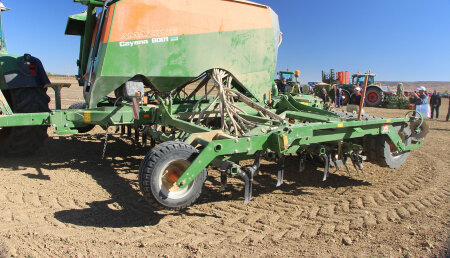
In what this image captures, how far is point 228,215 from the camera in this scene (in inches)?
140

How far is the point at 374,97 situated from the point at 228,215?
60.4 feet

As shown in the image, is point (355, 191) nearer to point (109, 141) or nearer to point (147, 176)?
point (147, 176)

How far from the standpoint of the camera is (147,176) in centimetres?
298

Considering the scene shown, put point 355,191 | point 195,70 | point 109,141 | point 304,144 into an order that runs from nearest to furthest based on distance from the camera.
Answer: point 304,144 → point 355,191 → point 195,70 → point 109,141

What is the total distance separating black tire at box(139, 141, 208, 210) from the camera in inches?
118

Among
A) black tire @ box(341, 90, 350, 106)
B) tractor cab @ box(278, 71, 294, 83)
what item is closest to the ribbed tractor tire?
tractor cab @ box(278, 71, 294, 83)

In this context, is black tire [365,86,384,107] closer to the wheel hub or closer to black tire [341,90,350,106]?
black tire [341,90,350,106]

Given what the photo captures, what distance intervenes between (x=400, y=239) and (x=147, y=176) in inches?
90.4

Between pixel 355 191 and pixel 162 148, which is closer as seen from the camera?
pixel 162 148

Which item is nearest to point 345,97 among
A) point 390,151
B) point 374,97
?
point 374,97

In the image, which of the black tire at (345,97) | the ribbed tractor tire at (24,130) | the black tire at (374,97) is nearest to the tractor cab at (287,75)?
the black tire at (345,97)

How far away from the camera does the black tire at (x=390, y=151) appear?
462cm

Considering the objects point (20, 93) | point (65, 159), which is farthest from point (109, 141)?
point (20, 93)

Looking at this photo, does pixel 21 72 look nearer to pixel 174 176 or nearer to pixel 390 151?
pixel 174 176
